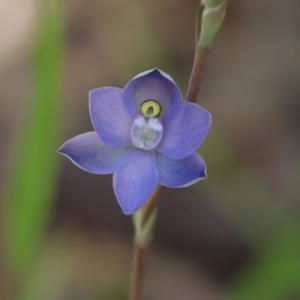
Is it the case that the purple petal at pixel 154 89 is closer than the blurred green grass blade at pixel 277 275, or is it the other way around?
the purple petal at pixel 154 89

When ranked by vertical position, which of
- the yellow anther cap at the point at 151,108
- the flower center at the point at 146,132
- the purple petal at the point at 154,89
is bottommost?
the flower center at the point at 146,132

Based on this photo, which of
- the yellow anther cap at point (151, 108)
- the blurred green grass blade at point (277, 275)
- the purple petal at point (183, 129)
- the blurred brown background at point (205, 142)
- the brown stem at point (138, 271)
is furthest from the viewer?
the blurred brown background at point (205, 142)

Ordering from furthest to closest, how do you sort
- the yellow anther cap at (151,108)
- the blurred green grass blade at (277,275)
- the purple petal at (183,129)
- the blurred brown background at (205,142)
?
the blurred brown background at (205,142) → the blurred green grass blade at (277,275) → the yellow anther cap at (151,108) → the purple petal at (183,129)

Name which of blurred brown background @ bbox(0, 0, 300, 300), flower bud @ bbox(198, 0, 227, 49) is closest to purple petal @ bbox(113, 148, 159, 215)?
flower bud @ bbox(198, 0, 227, 49)

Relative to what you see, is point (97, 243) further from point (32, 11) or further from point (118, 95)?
point (118, 95)

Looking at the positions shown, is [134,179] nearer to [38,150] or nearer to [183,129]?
[183,129]

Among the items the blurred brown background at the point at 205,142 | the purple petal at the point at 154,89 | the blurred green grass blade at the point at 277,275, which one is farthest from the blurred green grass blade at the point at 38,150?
the blurred green grass blade at the point at 277,275

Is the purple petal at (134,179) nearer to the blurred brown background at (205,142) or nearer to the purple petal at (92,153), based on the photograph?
the purple petal at (92,153)

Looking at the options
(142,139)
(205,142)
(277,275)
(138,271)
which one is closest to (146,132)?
(142,139)

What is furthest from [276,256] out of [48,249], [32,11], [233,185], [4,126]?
[32,11]
